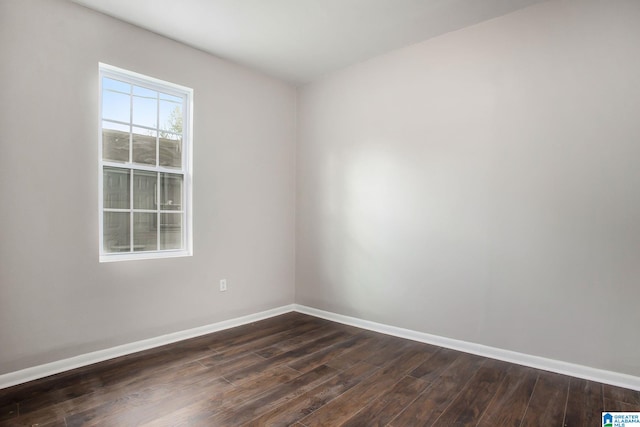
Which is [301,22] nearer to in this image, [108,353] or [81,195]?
[81,195]

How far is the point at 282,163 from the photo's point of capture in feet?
14.4

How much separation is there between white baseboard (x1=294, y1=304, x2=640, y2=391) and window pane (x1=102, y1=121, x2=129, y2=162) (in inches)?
109

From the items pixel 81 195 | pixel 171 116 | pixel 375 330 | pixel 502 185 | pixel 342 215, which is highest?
pixel 171 116

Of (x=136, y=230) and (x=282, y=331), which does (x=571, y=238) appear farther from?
(x=136, y=230)

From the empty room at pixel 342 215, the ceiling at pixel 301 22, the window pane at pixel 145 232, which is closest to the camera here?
the empty room at pixel 342 215

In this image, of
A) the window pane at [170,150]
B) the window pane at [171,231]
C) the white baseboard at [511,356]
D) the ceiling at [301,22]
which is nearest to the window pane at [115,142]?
the window pane at [170,150]

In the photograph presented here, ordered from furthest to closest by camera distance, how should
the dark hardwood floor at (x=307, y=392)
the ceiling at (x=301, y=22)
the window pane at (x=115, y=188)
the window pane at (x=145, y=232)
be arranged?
the window pane at (x=145, y=232) < the window pane at (x=115, y=188) < the ceiling at (x=301, y=22) < the dark hardwood floor at (x=307, y=392)

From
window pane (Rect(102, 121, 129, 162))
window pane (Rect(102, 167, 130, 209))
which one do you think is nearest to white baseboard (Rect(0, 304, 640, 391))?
window pane (Rect(102, 167, 130, 209))

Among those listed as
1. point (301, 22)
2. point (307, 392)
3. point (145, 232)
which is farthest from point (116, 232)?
point (301, 22)

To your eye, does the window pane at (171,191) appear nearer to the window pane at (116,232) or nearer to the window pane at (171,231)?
the window pane at (171,231)

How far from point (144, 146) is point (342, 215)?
2.13m

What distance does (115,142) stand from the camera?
3039 mm

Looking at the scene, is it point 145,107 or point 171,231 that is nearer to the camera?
point 145,107

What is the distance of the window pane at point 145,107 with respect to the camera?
317 centimetres
